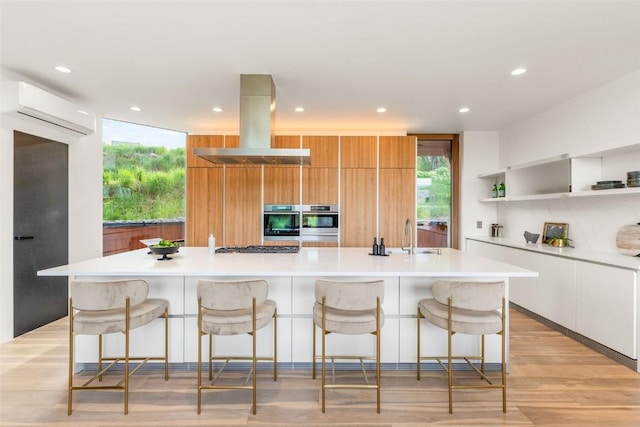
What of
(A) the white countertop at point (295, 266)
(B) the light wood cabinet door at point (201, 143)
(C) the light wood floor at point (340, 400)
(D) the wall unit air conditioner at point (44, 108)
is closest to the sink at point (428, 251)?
(A) the white countertop at point (295, 266)

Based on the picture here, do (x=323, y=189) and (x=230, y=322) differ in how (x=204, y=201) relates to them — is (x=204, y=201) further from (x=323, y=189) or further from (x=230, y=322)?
(x=230, y=322)

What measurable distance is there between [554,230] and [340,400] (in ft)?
11.6

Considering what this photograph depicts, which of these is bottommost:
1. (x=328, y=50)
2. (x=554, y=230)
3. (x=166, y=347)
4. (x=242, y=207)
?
(x=166, y=347)

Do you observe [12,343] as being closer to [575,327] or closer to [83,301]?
[83,301]

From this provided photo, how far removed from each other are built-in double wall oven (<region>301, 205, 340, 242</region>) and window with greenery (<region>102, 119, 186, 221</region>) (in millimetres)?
2052

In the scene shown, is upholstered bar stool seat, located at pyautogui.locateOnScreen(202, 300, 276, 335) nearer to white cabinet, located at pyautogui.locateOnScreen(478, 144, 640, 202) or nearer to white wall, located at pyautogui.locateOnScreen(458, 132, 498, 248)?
white cabinet, located at pyautogui.locateOnScreen(478, 144, 640, 202)

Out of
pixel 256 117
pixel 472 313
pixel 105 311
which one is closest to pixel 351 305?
pixel 472 313

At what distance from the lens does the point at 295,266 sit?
8.07ft

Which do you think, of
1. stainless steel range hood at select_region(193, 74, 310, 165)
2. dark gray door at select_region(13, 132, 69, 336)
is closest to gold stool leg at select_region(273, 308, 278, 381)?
stainless steel range hood at select_region(193, 74, 310, 165)

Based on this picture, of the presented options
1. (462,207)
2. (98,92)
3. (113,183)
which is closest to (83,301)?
(98,92)

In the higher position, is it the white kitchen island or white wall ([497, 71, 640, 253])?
white wall ([497, 71, 640, 253])

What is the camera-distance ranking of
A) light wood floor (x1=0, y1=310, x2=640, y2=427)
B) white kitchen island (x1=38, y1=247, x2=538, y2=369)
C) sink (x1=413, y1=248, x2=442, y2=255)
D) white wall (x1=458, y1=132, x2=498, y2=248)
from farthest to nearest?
white wall (x1=458, y1=132, x2=498, y2=248) < sink (x1=413, y1=248, x2=442, y2=255) < white kitchen island (x1=38, y1=247, x2=538, y2=369) < light wood floor (x1=0, y1=310, x2=640, y2=427)

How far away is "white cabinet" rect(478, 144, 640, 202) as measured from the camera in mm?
3094

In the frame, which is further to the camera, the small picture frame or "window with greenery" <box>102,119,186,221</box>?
"window with greenery" <box>102,119,186,221</box>
